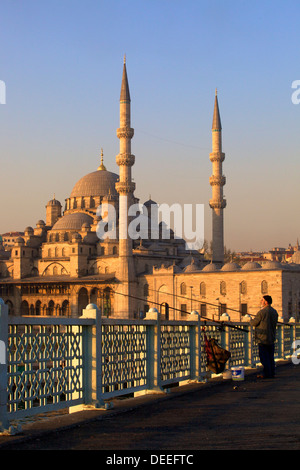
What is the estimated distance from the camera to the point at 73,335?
6.00m

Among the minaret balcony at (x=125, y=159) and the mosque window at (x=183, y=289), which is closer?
the minaret balcony at (x=125, y=159)

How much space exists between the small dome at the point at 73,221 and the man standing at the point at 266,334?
4912cm

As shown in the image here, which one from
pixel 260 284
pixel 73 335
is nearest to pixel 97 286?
pixel 260 284

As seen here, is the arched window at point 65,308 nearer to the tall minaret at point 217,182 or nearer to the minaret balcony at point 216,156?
the tall minaret at point 217,182

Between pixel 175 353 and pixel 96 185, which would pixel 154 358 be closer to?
pixel 175 353

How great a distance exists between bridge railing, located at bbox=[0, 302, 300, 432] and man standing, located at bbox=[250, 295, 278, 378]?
0.78 m

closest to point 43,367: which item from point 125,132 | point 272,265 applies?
point 125,132

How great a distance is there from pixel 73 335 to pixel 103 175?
5780 cm

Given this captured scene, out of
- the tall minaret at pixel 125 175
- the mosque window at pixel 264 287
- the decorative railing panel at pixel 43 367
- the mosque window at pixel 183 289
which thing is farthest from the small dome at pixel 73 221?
the decorative railing panel at pixel 43 367

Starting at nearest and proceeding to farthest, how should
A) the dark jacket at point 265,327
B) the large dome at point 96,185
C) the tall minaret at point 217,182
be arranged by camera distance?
the dark jacket at point 265,327
the tall minaret at point 217,182
the large dome at point 96,185

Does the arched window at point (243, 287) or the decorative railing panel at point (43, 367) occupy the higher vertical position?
the decorative railing panel at point (43, 367)

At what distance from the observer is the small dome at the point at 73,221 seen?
58.4 meters

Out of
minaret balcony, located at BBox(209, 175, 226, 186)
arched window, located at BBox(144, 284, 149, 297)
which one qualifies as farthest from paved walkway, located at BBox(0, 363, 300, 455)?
arched window, located at BBox(144, 284, 149, 297)
